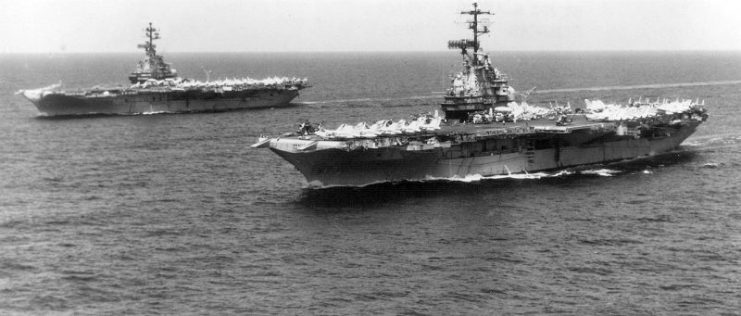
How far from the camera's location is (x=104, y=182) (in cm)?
3253

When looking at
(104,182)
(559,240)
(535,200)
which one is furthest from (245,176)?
(559,240)

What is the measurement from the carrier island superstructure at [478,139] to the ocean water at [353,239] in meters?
0.84

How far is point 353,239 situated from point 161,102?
40084 millimetres

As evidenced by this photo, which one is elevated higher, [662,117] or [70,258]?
[662,117]

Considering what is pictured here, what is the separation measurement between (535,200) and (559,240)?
5526 mm

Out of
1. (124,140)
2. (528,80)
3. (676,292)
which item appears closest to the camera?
(676,292)

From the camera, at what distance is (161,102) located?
6072 centimetres

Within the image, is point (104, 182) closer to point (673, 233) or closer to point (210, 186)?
point (210, 186)

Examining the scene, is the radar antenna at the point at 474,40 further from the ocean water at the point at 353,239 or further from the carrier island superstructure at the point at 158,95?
the carrier island superstructure at the point at 158,95

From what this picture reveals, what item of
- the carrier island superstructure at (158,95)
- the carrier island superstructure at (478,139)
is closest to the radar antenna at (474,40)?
the carrier island superstructure at (478,139)

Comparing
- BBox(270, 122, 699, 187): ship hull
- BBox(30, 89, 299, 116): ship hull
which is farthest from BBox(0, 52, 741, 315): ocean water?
BBox(30, 89, 299, 116): ship hull

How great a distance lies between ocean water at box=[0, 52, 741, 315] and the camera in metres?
19.1

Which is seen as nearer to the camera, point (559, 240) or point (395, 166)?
point (559, 240)

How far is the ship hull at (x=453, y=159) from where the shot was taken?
1203 inches
